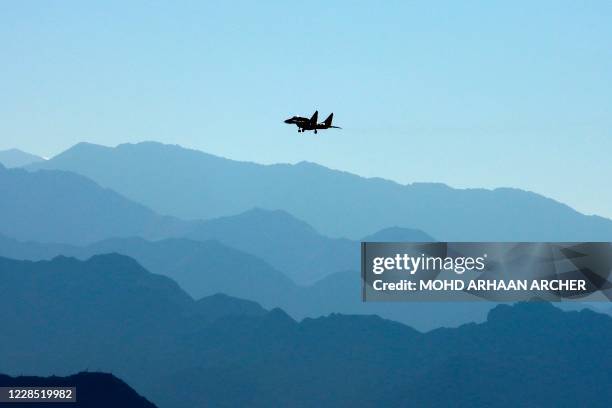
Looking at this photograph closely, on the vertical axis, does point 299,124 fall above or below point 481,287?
above

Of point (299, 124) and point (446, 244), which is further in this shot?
point (299, 124)

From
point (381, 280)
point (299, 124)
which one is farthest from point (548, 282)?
point (299, 124)

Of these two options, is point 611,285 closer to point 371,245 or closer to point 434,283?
point 434,283

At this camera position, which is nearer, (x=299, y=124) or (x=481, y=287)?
(x=481, y=287)

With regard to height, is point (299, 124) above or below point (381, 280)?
above

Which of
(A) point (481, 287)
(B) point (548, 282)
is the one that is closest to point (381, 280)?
(A) point (481, 287)

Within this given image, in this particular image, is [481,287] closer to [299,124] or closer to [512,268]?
[512,268]

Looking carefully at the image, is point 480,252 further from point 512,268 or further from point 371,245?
→ point 371,245
